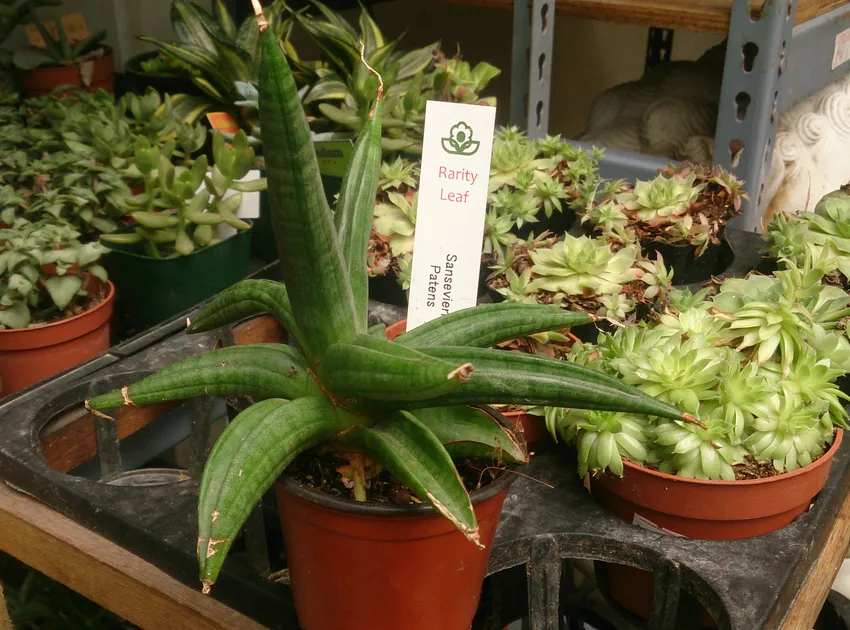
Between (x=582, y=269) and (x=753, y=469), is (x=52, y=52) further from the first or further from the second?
A: (x=753, y=469)

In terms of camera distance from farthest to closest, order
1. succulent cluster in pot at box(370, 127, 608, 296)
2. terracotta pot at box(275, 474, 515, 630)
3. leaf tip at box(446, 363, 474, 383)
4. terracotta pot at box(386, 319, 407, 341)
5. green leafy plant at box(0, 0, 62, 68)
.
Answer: green leafy plant at box(0, 0, 62, 68), succulent cluster in pot at box(370, 127, 608, 296), terracotta pot at box(386, 319, 407, 341), terracotta pot at box(275, 474, 515, 630), leaf tip at box(446, 363, 474, 383)

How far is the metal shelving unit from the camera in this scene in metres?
1.25

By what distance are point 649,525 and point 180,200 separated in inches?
30.9

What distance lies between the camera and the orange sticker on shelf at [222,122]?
1.43 meters

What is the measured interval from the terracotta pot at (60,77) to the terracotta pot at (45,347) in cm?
75

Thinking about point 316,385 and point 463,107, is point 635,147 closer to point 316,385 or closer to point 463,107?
point 463,107

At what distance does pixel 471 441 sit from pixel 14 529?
50cm

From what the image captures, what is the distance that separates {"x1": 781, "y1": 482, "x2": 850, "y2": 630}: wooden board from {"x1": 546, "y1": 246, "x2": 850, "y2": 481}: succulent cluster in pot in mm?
105

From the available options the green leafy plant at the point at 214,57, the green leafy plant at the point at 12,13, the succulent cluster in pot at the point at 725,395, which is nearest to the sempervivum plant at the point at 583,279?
the succulent cluster in pot at the point at 725,395

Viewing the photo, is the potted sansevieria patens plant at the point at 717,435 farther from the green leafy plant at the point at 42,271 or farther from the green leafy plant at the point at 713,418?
the green leafy plant at the point at 42,271

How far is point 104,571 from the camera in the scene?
739 millimetres

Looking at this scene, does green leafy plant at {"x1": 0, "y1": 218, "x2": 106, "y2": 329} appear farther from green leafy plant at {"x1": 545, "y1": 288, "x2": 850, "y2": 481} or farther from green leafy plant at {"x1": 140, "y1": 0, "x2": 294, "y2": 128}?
green leafy plant at {"x1": 545, "y1": 288, "x2": 850, "y2": 481}

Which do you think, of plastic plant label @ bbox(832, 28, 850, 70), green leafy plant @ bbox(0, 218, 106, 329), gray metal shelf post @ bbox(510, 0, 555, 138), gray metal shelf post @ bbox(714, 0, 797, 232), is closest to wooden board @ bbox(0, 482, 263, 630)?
green leafy plant @ bbox(0, 218, 106, 329)

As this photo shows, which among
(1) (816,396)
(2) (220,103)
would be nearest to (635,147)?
(2) (220,103)
